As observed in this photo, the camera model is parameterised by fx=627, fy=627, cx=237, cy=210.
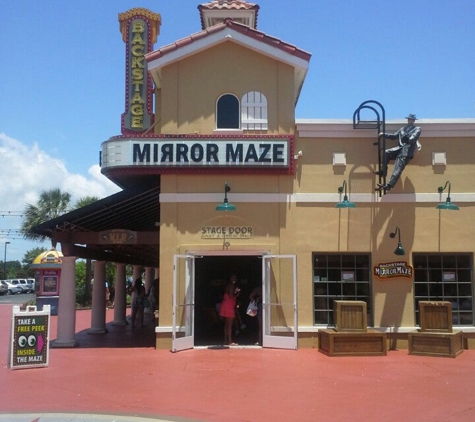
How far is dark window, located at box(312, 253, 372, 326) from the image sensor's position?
15.2 meters

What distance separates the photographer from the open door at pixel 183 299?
14.5 metres

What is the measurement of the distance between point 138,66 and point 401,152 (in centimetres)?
804

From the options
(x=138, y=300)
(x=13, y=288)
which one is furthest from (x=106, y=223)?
(x=13, y=288)

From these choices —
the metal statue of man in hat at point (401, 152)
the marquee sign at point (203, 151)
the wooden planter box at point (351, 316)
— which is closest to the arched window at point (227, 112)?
the marquee sign at point (203, 151)

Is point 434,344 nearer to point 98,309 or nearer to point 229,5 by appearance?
point 98,309

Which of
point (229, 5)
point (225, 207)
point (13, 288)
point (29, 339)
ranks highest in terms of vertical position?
point (229, 5)

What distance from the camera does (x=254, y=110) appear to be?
15484 millimetres

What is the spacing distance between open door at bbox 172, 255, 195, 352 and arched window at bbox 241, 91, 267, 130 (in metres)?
3.58

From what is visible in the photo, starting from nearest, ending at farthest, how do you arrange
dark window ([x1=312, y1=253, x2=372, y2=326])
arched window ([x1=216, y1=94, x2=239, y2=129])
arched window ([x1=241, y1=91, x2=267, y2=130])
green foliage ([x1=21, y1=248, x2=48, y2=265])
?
dark window ([x1=312, y1=253, x2=372, y2=326]) < arched window ([x1=241, y1=91, x2=267, y2=130]) < arched window ([x1=216, y1=94, x2=239, y2=129]) < green foliage ([x1=21, y1=248, x2=48, y2=265])

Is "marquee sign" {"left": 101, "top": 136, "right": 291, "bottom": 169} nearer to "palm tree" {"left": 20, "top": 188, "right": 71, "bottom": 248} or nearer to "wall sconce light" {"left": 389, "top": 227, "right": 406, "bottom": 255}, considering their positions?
"wall sconce light" {"left": 389, "top": 227, "right": 406, "bottom": 255}

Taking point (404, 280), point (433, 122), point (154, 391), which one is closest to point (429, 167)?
point (433, 122)

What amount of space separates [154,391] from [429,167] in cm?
900

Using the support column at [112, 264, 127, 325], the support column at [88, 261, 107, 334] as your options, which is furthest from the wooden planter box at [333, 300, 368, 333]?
the support column at [112, 264, 127, 325]

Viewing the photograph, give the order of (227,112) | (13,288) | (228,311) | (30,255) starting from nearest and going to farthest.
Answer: (228,311) → (227,112) → (13,288) → (30,255)
